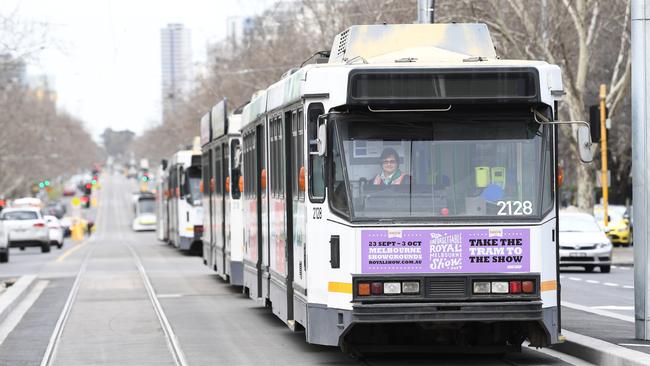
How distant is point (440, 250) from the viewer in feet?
43.2

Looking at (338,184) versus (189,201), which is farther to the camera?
(189,201)

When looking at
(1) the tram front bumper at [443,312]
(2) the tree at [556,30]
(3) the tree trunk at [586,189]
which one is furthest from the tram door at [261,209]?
(3) the tree trunk at [586,189]

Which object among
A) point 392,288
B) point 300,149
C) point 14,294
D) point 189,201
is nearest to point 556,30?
point 189,201

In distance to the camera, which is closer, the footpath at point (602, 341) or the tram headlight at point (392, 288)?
the tram headlight at point (392, 288)

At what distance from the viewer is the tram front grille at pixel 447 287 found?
13.1 m

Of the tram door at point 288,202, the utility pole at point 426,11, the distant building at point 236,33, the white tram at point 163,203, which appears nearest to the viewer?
the tram door at point 288,202

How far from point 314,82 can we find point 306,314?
Answer: 2169 mm

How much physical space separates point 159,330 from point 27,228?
36.2 metres

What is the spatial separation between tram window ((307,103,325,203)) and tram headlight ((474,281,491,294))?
1570 mm

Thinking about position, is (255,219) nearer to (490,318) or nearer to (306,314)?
(306,314)

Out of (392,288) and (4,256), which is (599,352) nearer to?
(392,288)

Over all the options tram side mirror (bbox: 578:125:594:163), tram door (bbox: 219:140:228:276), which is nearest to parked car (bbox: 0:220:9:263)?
tram door (bbox: 219:140:228:276)

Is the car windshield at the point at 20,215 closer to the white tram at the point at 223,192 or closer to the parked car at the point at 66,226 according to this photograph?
the white tram at the point at 223,192

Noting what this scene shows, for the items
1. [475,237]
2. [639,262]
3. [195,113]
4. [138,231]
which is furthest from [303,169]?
[138,231]
